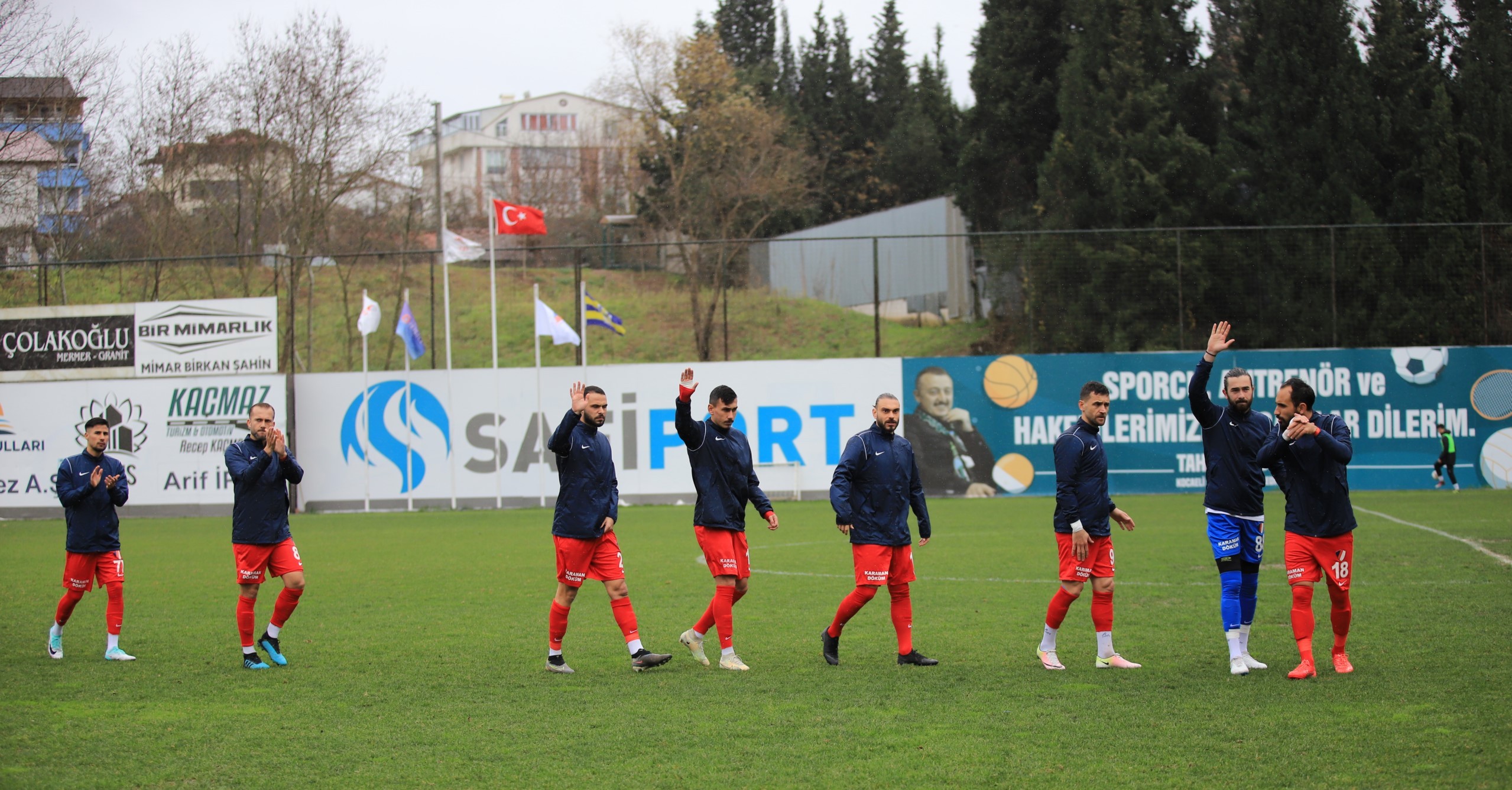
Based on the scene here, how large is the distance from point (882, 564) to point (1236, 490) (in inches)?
103

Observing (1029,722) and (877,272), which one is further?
(877,272)

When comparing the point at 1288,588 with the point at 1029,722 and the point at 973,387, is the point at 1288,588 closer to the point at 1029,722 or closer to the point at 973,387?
the point at 1029,722

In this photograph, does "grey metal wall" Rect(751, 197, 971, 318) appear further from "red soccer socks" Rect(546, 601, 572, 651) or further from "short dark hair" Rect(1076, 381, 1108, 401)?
Result: "red soccer socks" Rect(546, 601, 572, 651)

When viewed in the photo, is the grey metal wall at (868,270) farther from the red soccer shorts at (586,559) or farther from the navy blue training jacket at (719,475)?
the red soccer shorts at (586,559)

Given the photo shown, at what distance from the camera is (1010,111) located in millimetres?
38344

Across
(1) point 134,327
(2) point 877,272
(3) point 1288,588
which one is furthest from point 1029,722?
(1) point 134,327

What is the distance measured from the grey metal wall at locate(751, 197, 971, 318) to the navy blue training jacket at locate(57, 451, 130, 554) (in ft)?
74.2

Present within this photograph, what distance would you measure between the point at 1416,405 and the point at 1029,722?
24.3m

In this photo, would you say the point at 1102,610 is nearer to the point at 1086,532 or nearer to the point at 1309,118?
the point at 1086,532

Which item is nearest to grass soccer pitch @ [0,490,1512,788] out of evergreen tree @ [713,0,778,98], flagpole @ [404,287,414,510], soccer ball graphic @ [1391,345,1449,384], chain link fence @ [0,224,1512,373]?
flagpole @ [404,287,414,510]

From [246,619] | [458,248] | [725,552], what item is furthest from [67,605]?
[458,248]

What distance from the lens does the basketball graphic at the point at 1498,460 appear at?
86.1ft

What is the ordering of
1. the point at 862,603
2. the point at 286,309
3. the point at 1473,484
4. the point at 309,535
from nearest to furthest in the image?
the point at 862,603 → the point at 309,535 → the point at 1473,484 → the point at 286,309

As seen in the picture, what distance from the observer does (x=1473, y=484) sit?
26266 millimetres
